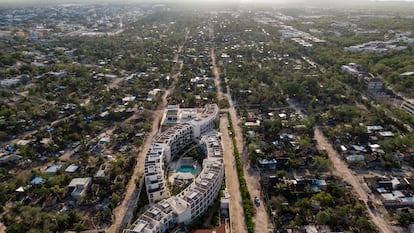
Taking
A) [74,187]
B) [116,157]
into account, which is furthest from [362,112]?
[74,187]

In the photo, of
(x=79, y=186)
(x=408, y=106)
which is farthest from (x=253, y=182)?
(x=408, y=106)

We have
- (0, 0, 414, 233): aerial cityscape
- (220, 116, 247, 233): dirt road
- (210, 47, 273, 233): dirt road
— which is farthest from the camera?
(0, 0, 414, 233): aerial cityscape

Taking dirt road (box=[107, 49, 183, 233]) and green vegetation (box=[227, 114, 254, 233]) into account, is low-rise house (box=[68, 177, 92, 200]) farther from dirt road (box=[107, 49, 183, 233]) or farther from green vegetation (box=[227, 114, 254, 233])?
green vegetation (box=[227, 114, 254, 233])

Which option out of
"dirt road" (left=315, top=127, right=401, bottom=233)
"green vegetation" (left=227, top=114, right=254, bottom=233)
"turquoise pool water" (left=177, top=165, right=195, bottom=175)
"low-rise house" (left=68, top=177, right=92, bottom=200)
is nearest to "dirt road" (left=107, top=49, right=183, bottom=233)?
"low-rise house" (left=68, top=177, right=92, bottom=200)

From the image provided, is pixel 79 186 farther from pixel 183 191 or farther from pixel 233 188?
pixel 233 188

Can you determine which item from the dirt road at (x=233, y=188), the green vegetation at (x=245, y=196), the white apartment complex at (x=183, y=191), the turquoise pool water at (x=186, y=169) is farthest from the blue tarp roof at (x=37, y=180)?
the green vegetation at (x=245, y=196)

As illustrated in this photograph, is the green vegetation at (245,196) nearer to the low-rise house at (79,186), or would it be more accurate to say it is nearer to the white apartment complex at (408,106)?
the low-rise house at (79,186)
